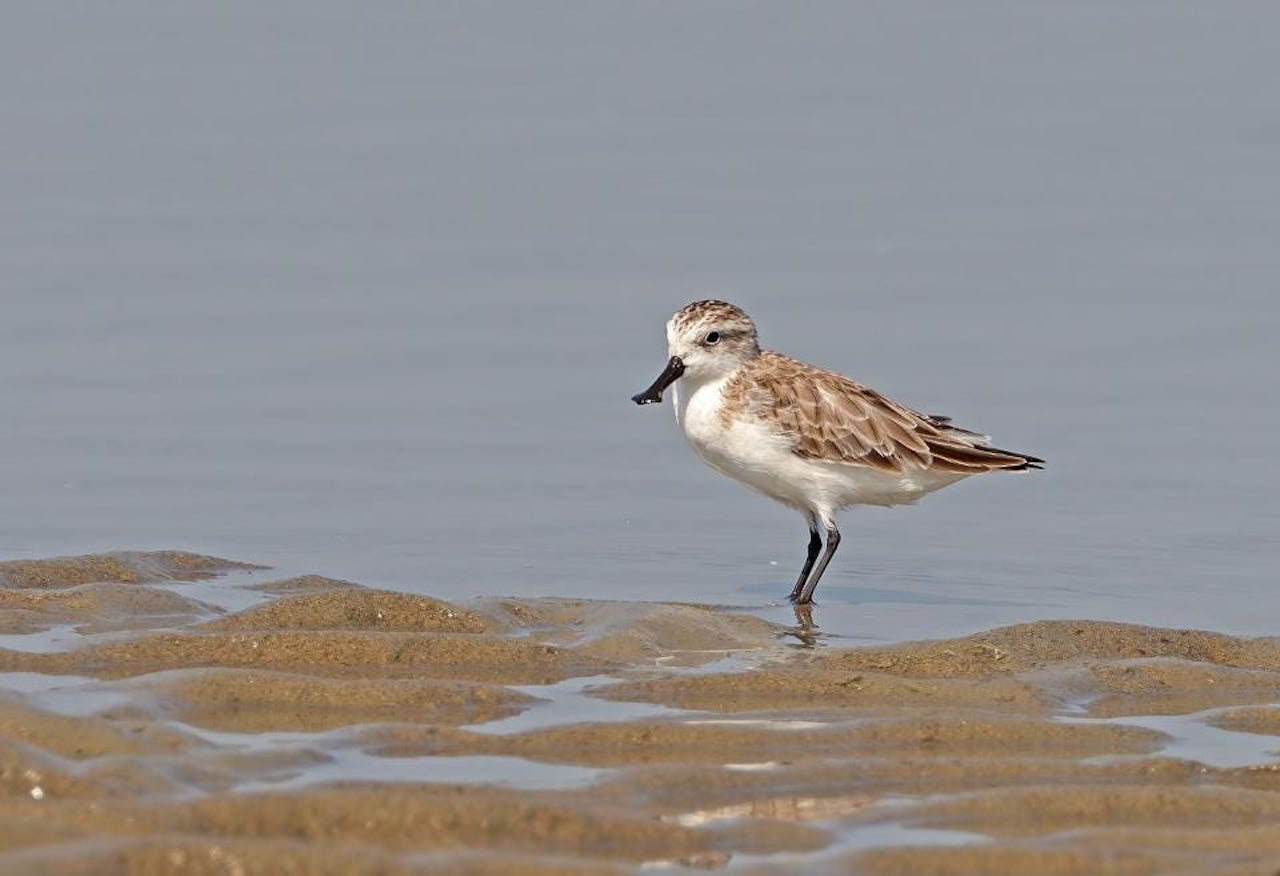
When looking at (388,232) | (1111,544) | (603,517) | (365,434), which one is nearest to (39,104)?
(388,232)

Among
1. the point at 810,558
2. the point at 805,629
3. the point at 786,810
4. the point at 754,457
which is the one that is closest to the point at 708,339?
the point at 754,457

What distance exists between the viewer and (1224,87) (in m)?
20.6

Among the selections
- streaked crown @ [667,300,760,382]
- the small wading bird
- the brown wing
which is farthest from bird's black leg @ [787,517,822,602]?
streaked crown @ [667,300,760,382]

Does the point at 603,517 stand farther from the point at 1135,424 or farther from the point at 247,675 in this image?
the point at 247,675

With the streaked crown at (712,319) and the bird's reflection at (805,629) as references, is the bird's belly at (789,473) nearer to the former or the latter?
the streaked crown at (712,319)

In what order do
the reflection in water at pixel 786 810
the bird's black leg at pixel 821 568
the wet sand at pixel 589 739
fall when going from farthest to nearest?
1. the bird's black leg at pixel 821 568
2. the reflection in water at pixel 786 810
3. the wet sand at pixel 589 739

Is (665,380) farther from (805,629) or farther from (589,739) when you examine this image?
(589,739)

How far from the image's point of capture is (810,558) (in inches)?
475

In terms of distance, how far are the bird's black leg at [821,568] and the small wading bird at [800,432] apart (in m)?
0.01

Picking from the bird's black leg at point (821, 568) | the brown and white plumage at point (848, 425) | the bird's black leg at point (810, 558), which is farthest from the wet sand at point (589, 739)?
the brown and white plumage at point (848, 425)

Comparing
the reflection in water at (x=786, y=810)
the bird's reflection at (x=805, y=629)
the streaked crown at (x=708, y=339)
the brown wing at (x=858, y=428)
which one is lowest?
the reflection in water at (x=786, y=810)

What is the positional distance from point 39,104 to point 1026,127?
27.7ft

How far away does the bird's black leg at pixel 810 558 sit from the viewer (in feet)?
38.1

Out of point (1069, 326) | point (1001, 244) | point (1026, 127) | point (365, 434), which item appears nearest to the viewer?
point (365, 434)
